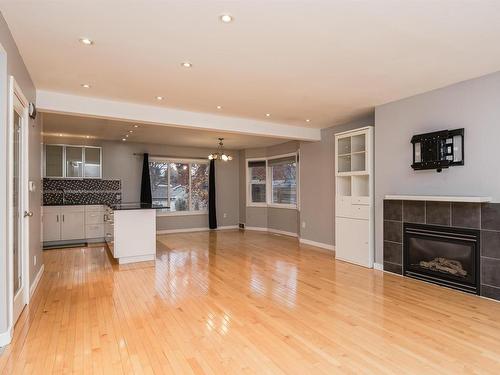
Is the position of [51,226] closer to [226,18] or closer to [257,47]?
[257,47]

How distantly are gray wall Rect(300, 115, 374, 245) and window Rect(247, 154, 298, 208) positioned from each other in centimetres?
95

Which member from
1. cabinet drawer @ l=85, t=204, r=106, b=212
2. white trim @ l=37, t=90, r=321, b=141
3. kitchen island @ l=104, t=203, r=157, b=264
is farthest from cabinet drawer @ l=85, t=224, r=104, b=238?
white trim @ l=37, t=90, r=321, b=141

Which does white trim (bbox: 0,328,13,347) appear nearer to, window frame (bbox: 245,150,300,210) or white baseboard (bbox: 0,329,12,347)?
white baseboard (bbox: 0,329,12,347)

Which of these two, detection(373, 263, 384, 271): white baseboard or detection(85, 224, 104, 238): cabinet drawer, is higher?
detection(85, 224, 104, 238): cabinet drawer

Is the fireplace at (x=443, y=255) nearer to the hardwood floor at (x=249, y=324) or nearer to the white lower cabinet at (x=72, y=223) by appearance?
the hardwood floor at (x=249, y=324)

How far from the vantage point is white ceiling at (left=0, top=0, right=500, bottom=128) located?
223 cm

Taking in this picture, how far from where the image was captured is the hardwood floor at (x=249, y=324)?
2.19 meters

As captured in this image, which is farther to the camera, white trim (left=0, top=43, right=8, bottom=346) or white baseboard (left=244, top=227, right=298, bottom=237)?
white baseboard (left=244, top=227, right=298, bottom=237)

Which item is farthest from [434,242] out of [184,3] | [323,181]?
[184,3]

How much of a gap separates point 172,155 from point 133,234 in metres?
3.95

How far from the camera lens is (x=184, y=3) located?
214 centimetres

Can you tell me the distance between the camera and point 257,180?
31.1 feet

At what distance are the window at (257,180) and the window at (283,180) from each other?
329 millimetres

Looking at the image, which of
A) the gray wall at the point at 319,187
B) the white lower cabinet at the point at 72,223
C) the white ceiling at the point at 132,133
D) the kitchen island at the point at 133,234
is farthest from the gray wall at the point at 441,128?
the white lower cabinet at the point at 72,223
